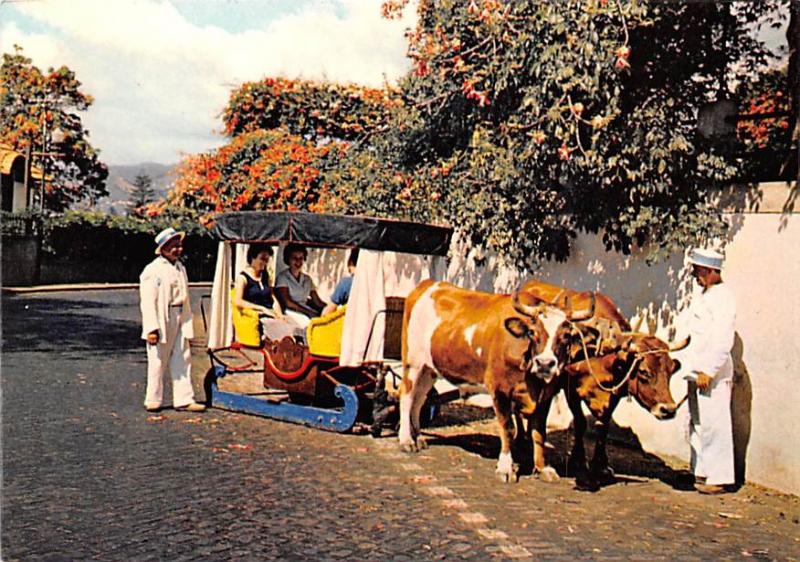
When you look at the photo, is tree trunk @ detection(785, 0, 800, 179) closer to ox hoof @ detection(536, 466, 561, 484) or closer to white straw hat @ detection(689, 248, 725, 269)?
white straw hat @ detection(689, 248, 725, 269)

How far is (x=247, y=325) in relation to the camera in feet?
40.0

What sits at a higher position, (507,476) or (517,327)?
(517,327)

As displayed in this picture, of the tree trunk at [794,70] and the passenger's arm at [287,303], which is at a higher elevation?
the tree trunk at [794,70]

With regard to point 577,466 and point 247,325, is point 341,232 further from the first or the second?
point 577,466

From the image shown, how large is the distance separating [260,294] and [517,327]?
4.62 m

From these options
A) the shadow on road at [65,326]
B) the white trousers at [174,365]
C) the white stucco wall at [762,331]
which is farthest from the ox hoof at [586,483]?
the shadow on road at [65,326]

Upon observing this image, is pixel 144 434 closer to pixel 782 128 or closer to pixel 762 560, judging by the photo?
pixel 762 560

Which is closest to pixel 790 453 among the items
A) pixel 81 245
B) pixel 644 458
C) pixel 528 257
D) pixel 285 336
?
pixel 644 458

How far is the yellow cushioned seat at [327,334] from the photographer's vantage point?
1120cm

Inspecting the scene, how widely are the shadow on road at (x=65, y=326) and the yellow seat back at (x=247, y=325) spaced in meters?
6.61

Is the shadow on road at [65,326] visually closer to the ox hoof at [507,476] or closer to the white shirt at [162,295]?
the white shirt at [162,295]

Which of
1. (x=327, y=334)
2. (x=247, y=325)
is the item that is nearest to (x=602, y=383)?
(x=327, y=334)

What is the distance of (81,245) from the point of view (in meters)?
39.7

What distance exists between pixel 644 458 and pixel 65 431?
6176 mm
